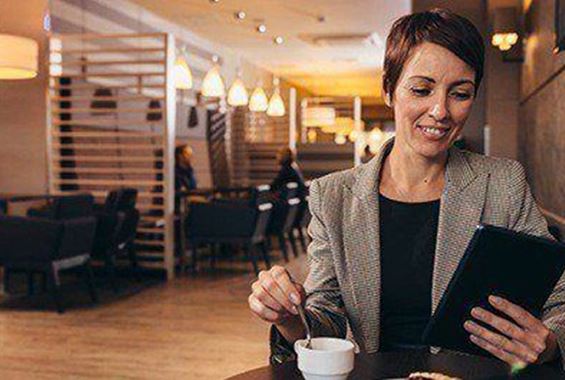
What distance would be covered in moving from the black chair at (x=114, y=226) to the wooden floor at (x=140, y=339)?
0.46 m

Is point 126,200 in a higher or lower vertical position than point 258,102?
lower

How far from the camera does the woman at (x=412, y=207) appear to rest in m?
1.56

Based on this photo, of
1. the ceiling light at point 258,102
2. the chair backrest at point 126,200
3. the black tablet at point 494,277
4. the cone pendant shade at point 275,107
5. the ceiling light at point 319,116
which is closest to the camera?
the black tablet at point 494,277

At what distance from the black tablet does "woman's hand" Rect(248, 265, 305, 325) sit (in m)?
0.24

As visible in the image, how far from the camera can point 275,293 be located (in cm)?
132

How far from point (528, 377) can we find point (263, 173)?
11617 millimetres

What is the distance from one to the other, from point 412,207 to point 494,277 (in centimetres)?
46

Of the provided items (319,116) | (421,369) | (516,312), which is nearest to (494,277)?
(516,312)

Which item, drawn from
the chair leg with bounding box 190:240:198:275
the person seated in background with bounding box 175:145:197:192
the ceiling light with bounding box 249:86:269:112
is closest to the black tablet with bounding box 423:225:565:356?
the chair leg with bounding box 190:240:198:275

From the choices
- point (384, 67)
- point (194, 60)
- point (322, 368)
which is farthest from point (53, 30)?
point (322, 368)

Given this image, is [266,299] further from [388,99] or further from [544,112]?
[544,112]

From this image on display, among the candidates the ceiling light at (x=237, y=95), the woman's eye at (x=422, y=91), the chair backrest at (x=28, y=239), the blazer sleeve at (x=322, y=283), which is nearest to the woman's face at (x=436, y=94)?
the woman's eye at (x=422, y=91)

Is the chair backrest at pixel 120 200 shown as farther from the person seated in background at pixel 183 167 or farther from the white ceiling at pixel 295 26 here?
the white ceiling at pixel 295 26

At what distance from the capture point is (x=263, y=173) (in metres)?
12.8
